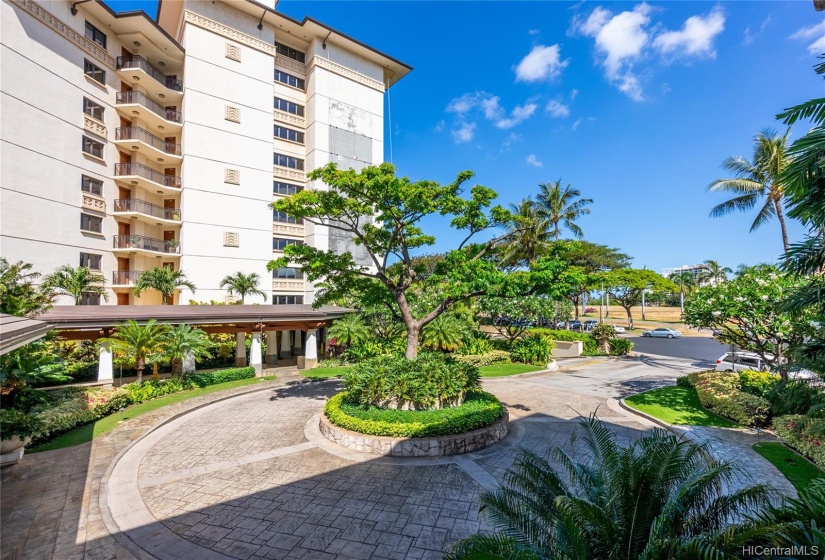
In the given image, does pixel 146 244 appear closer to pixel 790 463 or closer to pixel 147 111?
pixel 147 111

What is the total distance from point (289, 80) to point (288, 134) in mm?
5388

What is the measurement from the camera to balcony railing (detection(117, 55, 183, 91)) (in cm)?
2790

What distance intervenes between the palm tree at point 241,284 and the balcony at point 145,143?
10826 millimetres

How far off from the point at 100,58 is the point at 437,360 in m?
33.4

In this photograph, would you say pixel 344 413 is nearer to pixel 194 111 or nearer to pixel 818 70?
pixel 818 70

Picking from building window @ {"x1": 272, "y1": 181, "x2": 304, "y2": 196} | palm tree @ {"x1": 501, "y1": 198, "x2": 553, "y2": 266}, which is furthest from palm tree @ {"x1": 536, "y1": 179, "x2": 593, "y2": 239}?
building window @ {"x1": 272, "y1": 181, "x2": 304, "y2": 196}

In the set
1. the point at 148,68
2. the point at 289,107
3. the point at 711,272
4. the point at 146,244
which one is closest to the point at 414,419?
the point at 146,244

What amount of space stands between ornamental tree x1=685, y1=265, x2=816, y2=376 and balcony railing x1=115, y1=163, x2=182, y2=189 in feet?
117

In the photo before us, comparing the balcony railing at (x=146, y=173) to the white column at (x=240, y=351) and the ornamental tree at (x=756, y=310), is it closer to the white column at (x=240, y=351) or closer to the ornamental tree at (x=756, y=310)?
the white column at (x=240, y=351)

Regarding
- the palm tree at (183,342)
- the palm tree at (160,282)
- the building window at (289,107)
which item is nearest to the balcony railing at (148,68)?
the building window at (289,107)

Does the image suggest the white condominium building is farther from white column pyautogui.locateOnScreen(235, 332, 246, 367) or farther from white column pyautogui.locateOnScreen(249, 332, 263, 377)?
white column pyautogui.locateOnScreen(249, 332, 263, 377)

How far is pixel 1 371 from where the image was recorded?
10539mm

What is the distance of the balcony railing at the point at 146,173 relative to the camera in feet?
90.7

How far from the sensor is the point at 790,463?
31.0 ft
